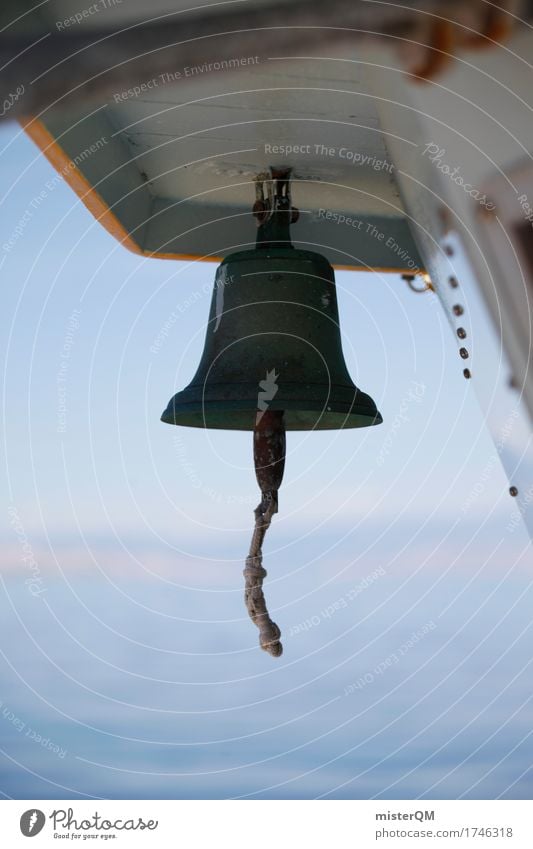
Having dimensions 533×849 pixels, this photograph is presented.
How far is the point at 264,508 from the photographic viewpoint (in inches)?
75.0

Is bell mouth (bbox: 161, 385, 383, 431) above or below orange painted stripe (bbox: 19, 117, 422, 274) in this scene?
below

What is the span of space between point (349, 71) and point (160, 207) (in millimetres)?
618

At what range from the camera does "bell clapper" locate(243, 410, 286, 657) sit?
1.83 meters

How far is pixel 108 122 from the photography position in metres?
2.12

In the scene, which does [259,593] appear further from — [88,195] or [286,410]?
[88,195]

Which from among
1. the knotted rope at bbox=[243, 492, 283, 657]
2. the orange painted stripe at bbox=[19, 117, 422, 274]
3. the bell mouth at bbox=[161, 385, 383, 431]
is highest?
the orange painted stripe at bbox=[19, 117, 422, 274]

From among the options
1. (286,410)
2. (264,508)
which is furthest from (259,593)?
(286,410)

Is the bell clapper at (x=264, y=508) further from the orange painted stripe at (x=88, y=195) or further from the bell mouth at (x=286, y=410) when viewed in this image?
the orange painted stripe at (x=88, y=195)

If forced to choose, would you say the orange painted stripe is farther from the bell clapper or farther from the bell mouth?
the bell clapper

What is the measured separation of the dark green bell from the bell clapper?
4 cm

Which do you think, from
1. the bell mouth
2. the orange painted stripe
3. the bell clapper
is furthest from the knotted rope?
the orange painted stripe

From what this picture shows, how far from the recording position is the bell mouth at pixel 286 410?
2025 millimetres

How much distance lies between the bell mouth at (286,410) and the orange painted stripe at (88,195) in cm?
42
